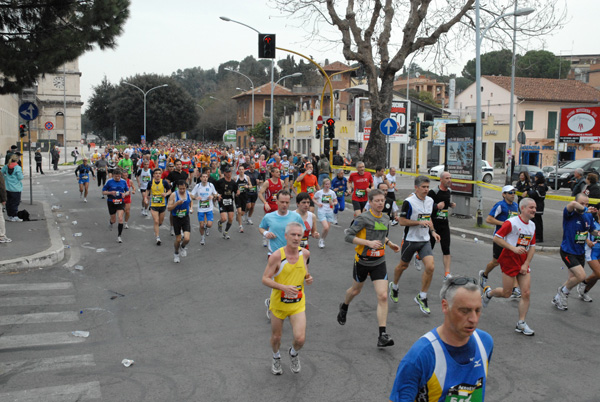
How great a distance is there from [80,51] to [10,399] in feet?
37.3

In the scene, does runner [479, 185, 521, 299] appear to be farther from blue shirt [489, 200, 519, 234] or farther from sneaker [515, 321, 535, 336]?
sneaker [515, 321, 535, 336]

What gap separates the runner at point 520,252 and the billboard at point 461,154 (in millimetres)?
10123

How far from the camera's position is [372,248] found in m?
6.79

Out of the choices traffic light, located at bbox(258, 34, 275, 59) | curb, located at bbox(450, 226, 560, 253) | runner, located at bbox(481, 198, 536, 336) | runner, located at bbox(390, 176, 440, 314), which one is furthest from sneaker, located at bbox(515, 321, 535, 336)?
traffic light, located at bbox(258, 34, 275, 59)

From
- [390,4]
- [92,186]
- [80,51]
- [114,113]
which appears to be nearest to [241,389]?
[80,51]

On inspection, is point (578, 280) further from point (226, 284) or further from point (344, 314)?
point (226, 284)

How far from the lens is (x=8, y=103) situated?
59031 mm

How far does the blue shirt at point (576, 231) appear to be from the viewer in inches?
323

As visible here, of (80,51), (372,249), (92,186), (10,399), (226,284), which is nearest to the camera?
(10,399)

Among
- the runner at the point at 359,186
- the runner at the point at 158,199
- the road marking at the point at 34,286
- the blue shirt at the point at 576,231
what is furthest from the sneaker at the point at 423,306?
the runner at the point at 158,199

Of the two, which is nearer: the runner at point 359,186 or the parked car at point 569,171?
the runner at point 359,186

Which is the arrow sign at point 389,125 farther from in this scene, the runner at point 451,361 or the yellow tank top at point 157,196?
the runner at point 451,361

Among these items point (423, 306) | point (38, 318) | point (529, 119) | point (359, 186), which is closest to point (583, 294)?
point (423, 306)

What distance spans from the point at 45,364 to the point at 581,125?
27.5m
